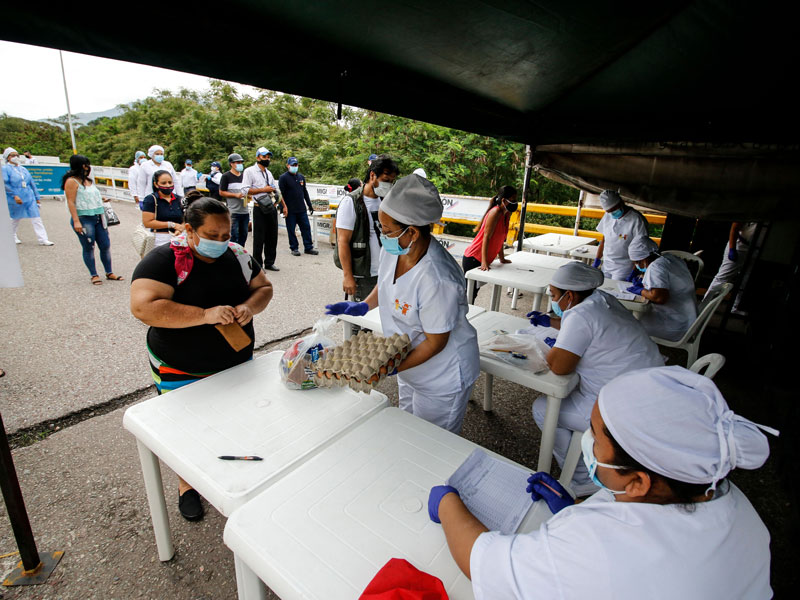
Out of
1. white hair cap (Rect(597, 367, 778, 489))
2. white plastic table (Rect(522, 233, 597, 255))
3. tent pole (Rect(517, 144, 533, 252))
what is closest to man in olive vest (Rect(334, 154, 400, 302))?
tent pole (Rect(517, 144, 533, 252))

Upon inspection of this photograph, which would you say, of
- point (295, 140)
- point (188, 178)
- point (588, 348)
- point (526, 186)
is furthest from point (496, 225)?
point (295, 140)

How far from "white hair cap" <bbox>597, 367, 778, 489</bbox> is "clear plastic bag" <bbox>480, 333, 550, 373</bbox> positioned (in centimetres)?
125

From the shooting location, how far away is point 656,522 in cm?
78

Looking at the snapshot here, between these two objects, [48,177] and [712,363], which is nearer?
[712,363]

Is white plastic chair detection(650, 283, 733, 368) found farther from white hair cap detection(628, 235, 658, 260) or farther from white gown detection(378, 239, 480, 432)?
white gown detection(378, 239, 480, 432)

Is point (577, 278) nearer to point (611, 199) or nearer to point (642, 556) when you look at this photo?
point (642, 556)

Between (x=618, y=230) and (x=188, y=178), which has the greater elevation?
(x=188, y=178)

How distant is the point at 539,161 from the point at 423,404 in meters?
3.14

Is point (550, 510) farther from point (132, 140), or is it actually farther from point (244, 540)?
point (132, 140)

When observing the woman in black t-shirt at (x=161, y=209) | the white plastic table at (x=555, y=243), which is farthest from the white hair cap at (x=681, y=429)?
the white plastic table at (x=555, y=243)

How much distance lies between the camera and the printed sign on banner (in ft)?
45.9

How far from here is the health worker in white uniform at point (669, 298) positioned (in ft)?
11.3

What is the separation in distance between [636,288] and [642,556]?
386 centimetres

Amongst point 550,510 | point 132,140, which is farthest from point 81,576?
point 132,140
